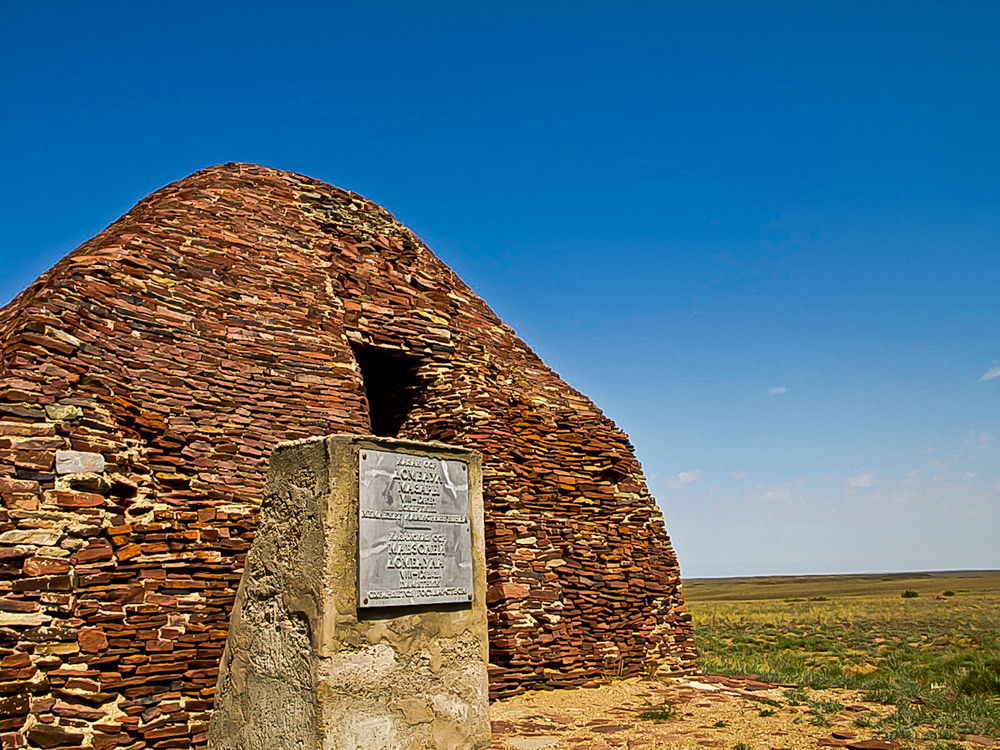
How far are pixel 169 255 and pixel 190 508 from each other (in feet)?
9.35

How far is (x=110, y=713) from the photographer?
19.5ft

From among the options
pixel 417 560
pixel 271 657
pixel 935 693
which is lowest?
pixel 935 693

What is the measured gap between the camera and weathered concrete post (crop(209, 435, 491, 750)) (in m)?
4.40

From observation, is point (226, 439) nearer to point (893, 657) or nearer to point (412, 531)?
point (412, 531)

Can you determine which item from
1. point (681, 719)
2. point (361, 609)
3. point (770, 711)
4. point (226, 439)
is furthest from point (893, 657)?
point (361, 609)

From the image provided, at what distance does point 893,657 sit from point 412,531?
1347 cm

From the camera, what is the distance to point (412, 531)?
191 inches

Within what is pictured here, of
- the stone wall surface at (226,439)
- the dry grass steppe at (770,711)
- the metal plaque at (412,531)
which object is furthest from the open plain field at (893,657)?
the metal plaque at (412,531)

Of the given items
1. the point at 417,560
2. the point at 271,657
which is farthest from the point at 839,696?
the point at 271,657

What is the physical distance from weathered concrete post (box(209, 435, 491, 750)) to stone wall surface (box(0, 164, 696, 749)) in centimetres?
158

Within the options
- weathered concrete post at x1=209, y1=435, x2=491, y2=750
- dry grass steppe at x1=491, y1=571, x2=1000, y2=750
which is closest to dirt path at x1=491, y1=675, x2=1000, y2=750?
dry grass steppe at x1=491, y1=571, x2=1000, y2=750

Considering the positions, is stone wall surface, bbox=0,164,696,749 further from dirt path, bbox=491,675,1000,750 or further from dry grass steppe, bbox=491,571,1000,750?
dry grass steppe, bbox=491,571,1000,750

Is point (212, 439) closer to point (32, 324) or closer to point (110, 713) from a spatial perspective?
point (32, 324)

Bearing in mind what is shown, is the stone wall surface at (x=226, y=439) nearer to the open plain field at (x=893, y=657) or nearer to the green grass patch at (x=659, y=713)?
the green grass patch at (x=659, y=713)
